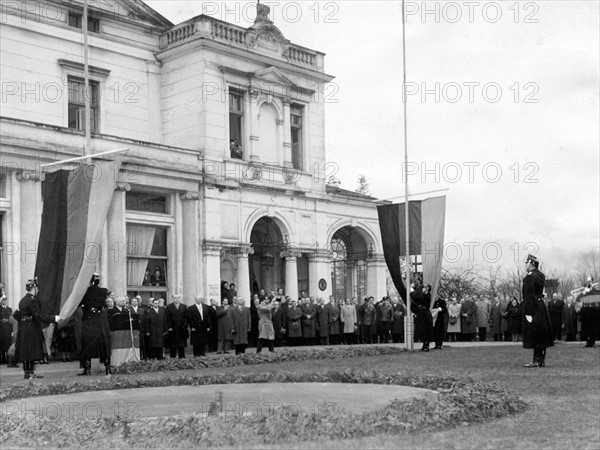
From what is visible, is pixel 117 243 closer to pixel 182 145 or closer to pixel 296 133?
pixel 182 145

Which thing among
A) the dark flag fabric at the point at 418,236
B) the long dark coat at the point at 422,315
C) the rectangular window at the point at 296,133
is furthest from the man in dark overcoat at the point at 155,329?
the rectangular window at the point at 296,133

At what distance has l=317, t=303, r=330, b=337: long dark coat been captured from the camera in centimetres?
3231

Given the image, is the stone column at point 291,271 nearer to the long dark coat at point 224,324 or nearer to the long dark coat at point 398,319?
the long dark coat at point 398,319

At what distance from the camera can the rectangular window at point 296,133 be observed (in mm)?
36281

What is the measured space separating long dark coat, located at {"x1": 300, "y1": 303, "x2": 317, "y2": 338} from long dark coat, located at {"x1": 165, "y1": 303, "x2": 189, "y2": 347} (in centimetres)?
727

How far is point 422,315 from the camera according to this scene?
25.8 meters

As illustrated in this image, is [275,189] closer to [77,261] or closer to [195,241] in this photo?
[195,241]

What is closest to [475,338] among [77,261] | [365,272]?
[365,272]

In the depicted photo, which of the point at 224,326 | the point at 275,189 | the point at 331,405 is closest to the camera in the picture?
the point at 331,405

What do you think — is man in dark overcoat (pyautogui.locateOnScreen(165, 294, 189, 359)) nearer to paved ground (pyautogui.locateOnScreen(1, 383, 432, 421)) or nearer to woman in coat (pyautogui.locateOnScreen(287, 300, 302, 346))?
woman in coat (pyautogui.locateOnScreen(287, 300, 302, 346))

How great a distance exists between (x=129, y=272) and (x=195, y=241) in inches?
98.3

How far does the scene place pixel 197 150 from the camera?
31875 millimetres

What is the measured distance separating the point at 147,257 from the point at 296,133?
919cm

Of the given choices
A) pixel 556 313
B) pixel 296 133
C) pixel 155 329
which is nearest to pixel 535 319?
pixel 155 329
